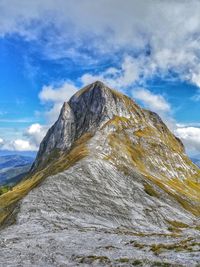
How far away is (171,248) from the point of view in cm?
5100

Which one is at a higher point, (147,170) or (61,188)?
(147,170)

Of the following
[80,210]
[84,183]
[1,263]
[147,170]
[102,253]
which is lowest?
[1,263]

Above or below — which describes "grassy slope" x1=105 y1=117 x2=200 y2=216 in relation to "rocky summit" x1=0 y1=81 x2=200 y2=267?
above

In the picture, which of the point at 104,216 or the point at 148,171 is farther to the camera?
the point at 148,171

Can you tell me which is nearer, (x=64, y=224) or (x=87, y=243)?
(x=87, y=243)

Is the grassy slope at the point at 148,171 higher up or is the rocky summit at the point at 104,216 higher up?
the grassy slope at the point at 148,171

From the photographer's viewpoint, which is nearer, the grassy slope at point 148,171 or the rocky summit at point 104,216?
the rocky summit at point 104,216

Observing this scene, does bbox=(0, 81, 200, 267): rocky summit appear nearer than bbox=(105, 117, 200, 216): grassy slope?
Yes

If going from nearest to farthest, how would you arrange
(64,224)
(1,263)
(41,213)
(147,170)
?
1. (1,263)
2. (64,224)
3. (41,213)
4. (147,170)

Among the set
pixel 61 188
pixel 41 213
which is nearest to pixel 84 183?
pixel 61 188

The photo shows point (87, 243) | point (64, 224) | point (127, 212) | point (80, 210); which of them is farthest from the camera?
point (127, 212)

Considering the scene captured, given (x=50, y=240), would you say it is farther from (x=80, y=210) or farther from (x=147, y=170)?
(x=147, y=170)

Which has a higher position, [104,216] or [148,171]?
[148,171]

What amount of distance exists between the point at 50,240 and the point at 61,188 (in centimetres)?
4380
